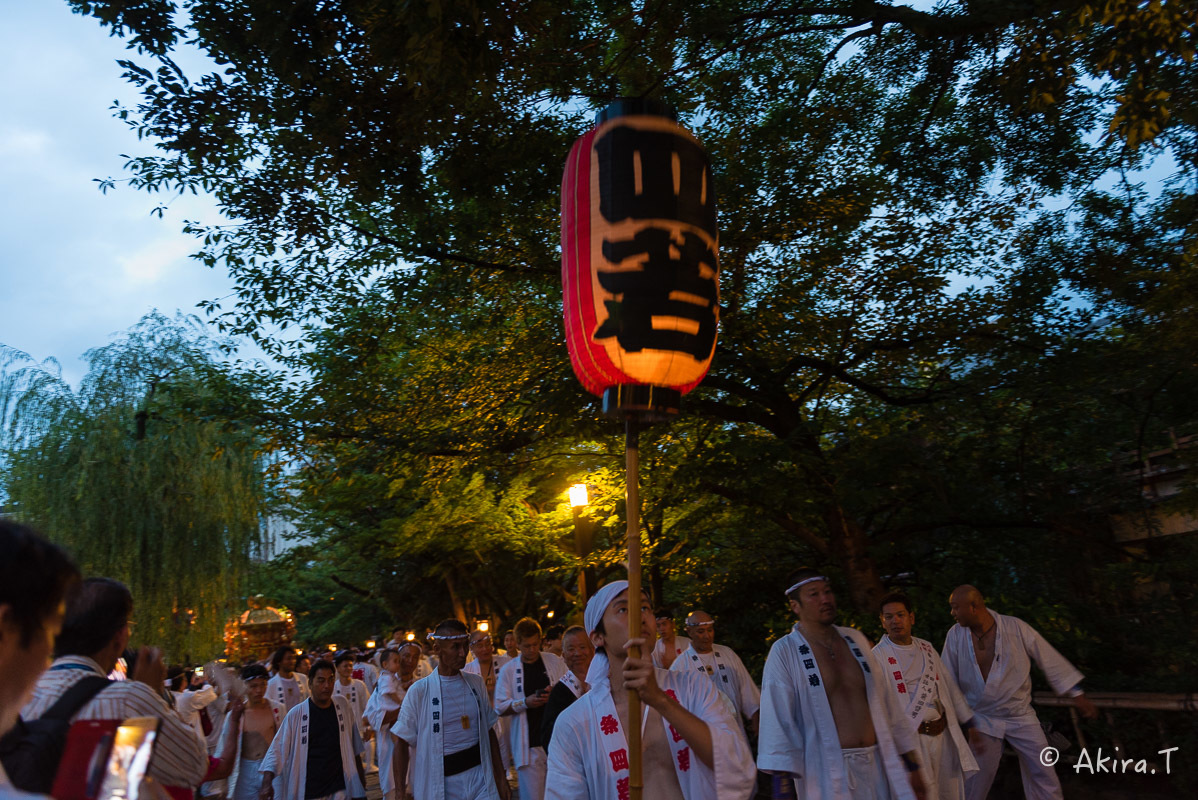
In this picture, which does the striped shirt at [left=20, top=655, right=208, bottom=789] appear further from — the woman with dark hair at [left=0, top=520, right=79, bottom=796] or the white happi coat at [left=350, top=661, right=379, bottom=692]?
the white happi coat at [left=350, top=661, right=379, bottom=692]

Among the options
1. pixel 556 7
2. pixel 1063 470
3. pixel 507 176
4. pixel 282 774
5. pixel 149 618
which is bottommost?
pixel 282 774

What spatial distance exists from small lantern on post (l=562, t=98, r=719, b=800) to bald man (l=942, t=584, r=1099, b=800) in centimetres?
467

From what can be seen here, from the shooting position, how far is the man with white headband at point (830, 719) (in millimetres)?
5211

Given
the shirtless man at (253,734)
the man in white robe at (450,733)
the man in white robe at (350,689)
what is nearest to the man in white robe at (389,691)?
the man in white robe at (350,689)

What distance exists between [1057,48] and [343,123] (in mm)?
7442

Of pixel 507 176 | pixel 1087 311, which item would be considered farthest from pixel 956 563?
pixel 507 176

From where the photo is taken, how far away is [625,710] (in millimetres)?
4031

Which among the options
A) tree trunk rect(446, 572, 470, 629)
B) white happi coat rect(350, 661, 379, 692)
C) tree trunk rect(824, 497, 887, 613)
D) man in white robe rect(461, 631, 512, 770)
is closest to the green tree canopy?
tree trunk rect(824, 497, 887, 613)

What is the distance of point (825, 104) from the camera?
11.2 metres

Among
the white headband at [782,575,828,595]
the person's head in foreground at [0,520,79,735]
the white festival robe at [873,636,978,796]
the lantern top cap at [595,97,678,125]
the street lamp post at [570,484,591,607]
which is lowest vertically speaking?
the white festival robe at [873,636,978,796]

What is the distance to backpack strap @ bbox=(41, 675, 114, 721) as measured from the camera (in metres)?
2.50

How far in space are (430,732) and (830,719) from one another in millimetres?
3369

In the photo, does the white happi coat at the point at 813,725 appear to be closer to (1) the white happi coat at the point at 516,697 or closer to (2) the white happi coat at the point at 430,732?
(2) the white happi coat at the point at 430,732

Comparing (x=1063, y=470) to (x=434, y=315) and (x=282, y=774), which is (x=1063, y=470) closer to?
(x=434, y=315)
